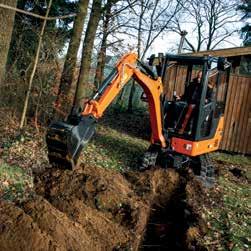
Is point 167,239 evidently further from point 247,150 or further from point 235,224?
point 247,150

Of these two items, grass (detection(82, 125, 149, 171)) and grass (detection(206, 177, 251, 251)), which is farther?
grass (detection(82, 125, 149, 171))

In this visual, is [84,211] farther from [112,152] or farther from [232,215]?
[112,152]

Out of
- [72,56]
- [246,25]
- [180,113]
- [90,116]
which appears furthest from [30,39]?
[246,25]

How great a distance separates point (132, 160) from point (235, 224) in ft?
13.3

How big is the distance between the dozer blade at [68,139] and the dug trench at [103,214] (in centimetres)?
65

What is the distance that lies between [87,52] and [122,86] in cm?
521

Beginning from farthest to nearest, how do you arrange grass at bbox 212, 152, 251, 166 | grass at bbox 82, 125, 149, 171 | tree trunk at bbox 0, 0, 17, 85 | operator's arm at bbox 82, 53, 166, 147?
grass at bbox 212, 152, 251, 166 < grass at bbox 82, 125, 149, 171 < tree trunk at bbox 0, 0, 17, 85 < operator's arm at bbox 82, 53, 166, 147

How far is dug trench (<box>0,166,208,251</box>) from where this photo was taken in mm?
4773

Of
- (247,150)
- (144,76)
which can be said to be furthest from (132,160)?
(247,150)

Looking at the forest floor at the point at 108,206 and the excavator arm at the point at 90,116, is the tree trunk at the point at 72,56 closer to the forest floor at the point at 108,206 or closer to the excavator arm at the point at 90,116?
the forest floor at the point at 108,206

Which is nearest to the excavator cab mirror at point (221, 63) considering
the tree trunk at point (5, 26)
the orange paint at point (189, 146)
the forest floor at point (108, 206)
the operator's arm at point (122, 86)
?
the operator's arm at point (122, 86)

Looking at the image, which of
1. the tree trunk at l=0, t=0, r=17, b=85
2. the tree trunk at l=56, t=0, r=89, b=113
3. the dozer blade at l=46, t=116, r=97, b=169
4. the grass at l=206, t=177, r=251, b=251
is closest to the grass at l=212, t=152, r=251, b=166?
the grass at l=206, t=177, r=251, b=251

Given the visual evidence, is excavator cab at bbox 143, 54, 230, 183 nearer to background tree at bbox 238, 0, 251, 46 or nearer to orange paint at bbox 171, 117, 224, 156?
orange paint at bbox 171, 117, 224, 156

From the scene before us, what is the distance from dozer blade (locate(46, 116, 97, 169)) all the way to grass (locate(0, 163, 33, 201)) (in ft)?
2.19
